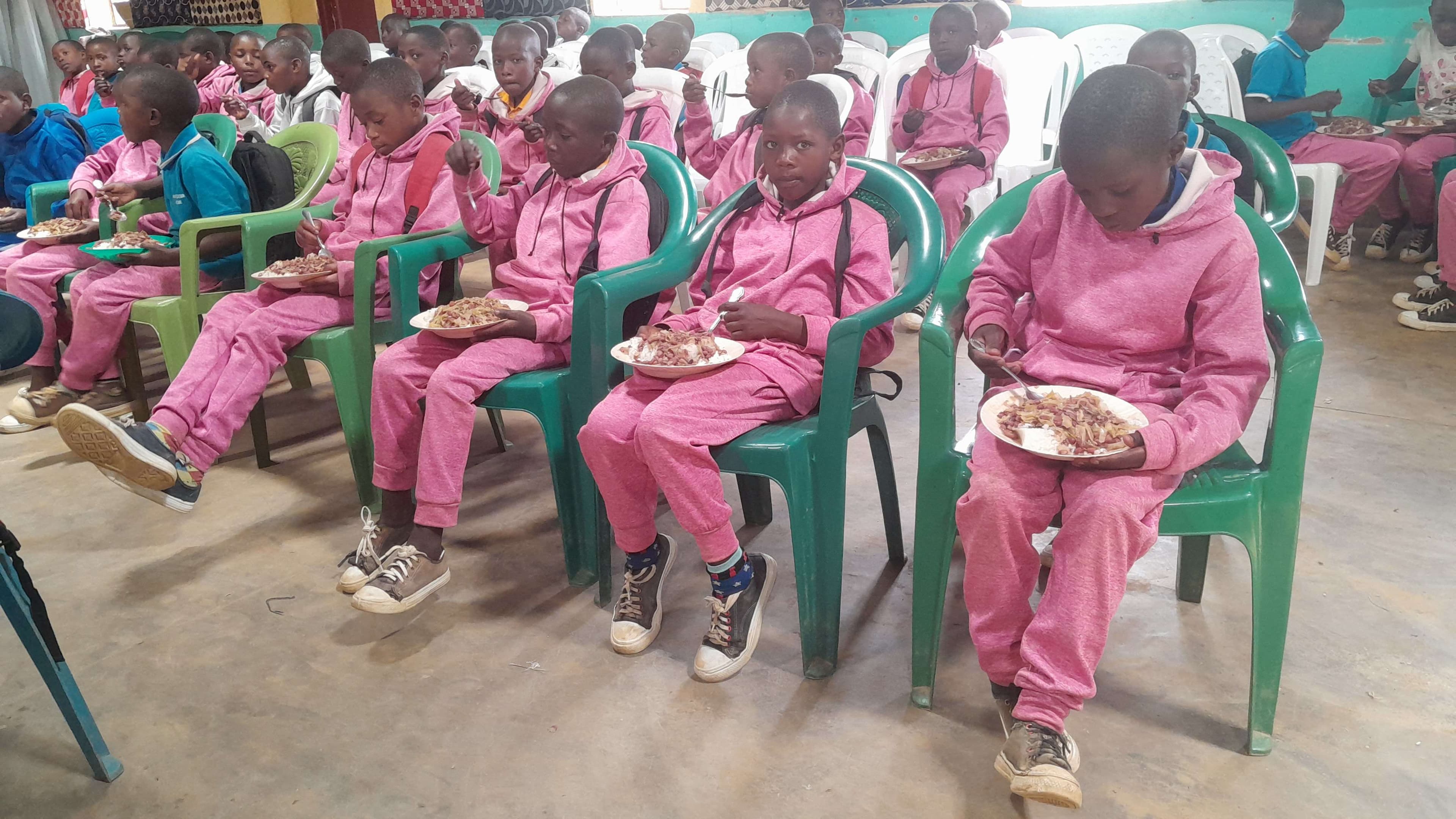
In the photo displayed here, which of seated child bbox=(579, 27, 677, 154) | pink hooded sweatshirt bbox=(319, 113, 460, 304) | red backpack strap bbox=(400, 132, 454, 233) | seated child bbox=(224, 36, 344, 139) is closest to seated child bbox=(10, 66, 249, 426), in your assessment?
pink hooded sweatshirt bbox=(319, 113, 460, 304)

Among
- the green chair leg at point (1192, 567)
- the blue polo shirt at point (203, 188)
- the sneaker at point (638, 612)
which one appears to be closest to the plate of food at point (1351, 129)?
the green chair leg at point (1192, 567)

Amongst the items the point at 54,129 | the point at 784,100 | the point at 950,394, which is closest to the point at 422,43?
the point at 54,129

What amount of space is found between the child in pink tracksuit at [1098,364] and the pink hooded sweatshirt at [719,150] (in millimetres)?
1442

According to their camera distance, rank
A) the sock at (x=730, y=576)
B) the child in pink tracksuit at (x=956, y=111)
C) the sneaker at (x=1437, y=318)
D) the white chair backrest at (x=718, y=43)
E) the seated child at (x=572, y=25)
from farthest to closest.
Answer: the seated child at (x=572, y=25) → the white chair backrest at (x=718, y=43) → the child in pink tracksuit at (x=956, y=111) → the sneaker at (x=1437, y=318) → the sock at (x=730, y=576)

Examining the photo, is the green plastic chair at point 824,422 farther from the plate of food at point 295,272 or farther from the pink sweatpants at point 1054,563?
the plate of food at point 295,272

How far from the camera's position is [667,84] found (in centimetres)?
482

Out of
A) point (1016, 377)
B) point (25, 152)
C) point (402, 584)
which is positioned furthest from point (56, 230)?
point (1016, 377)

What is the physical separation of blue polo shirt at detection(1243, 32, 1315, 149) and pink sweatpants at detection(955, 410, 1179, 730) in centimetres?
408

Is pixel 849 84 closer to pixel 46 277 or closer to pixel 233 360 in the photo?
pixel 233 360

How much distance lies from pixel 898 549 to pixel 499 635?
966 mm

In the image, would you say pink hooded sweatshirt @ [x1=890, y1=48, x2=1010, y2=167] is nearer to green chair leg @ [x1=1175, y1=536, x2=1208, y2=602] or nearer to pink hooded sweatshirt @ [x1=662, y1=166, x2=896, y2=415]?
pink hooded sweatshirt @ [x1=662, y1=166, x2=896, y2=415]

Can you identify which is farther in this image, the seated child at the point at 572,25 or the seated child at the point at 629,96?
the seated child at the point at 572,25

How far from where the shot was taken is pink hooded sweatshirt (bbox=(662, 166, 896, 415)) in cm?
207

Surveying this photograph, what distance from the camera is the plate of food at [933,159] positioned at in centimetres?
401
